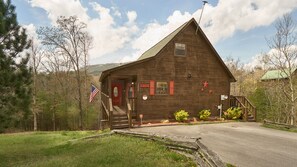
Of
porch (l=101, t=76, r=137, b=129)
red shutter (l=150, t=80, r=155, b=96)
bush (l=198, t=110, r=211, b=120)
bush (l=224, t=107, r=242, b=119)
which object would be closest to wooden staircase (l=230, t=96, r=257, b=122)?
bush (l=224, t=107, r=242, b=119)

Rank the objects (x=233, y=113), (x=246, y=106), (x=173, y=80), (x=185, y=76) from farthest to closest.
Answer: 1. (x=246, y=106)
2. (x=233, y=113)
3. (x=185, y=76)
4. (x=173, y=80)

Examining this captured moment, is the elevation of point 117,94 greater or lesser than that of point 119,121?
greater

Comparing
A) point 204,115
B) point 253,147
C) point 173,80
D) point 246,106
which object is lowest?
point 253,147

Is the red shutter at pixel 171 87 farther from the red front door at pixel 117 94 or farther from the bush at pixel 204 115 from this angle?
the red front door at pixel 117 94

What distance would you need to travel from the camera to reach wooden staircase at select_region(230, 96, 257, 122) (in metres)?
14.7

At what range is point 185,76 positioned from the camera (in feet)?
48.1

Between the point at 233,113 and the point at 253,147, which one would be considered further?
the point at 233,113

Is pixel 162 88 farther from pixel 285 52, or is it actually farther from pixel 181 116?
pixel 285 52

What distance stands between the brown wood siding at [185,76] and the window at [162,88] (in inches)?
10.6

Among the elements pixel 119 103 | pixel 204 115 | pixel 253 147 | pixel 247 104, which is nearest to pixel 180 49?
pixel 204 115

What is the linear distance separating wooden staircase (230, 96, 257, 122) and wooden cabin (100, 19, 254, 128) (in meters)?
0.68

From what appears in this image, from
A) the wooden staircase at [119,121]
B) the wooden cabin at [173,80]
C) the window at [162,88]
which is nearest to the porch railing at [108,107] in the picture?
the wooden cabin at [173,80]

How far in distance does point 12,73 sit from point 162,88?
864cm

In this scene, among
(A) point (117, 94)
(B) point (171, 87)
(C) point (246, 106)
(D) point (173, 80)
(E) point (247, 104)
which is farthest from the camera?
(A) point (117, 94)
